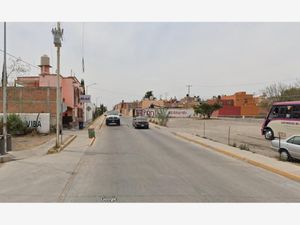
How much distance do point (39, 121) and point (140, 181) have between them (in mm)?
22227

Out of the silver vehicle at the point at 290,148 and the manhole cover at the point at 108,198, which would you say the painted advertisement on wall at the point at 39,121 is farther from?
the manhole cover at the point at 108,198

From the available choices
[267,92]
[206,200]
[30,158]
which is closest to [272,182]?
[206,200]

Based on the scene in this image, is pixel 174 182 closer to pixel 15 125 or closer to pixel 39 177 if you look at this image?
pixel 39 177

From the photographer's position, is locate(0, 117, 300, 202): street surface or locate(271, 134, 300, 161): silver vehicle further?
locate(271, 134, 300, 161): silver vehicle

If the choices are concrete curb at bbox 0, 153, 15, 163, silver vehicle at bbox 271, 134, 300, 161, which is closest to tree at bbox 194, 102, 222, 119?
silver vehicle at bbox 271, 134, 300, 161

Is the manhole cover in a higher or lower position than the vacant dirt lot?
higher

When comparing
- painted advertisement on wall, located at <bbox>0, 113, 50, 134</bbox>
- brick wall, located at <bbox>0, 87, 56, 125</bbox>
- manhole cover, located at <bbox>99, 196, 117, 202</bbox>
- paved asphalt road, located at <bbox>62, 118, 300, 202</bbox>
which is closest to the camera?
manhole cover, located at <bbox>99, 196, 117, 202</bbox>

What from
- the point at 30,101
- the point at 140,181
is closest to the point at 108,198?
the point at 140,181

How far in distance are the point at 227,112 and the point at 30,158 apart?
3364 inches

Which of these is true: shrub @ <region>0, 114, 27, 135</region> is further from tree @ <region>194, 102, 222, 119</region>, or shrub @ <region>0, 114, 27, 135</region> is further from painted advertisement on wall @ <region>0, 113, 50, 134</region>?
tree @ <region>194, 102, 222, 119</region>

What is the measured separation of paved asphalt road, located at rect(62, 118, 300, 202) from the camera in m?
8.30

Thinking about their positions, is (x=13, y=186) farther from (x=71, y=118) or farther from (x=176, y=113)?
(x=176, y=113)

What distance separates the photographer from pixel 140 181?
1018 centimetres

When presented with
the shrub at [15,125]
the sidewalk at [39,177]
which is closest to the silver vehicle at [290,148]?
the sidewalk at [39,177]
